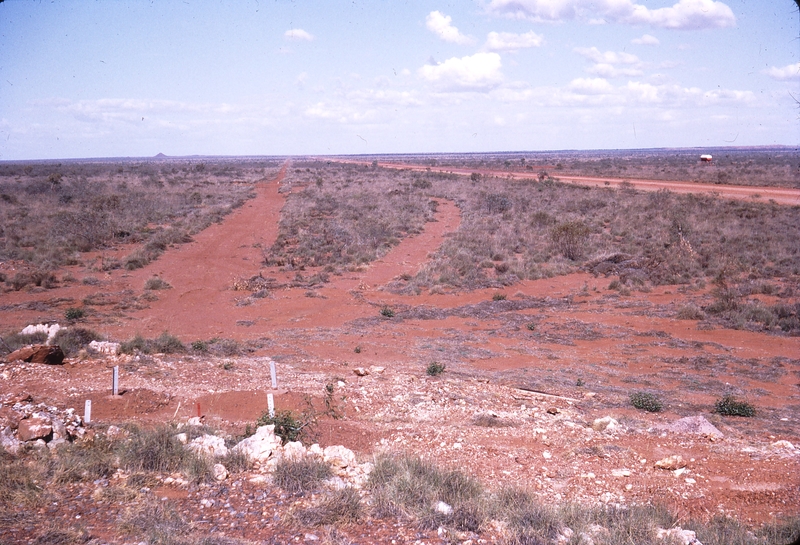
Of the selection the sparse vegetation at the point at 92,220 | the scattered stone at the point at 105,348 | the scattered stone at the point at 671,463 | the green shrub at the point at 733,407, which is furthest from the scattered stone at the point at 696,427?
the sparse vegetation at the point at 92,220

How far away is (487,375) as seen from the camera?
10.4 meters

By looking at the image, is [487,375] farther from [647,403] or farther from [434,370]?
[647,403]

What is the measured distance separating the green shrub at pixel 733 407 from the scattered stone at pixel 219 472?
752 centimetres

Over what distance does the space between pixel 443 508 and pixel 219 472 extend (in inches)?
84.3

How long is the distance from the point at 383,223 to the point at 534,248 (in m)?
8.60

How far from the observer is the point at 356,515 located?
4.49 meters

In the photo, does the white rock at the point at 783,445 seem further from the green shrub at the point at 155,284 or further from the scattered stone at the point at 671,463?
the green shrub at the point at 155,284

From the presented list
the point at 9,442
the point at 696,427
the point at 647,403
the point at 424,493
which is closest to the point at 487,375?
the point at 647,403

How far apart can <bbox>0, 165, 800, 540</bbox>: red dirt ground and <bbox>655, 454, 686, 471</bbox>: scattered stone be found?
0.12m

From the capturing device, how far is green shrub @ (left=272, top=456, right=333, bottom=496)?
4923 millimetres

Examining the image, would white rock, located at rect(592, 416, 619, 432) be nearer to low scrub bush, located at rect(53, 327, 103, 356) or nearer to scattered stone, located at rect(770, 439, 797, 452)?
scattered stone, located at rect(770, 439, 797, 452)

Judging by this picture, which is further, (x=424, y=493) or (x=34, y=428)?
(x=34, y=428)

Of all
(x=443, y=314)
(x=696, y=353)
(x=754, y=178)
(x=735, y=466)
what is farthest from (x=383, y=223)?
(x=754, y=178)

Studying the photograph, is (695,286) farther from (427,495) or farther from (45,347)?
(45,347)
